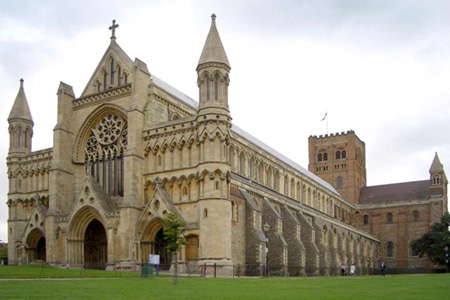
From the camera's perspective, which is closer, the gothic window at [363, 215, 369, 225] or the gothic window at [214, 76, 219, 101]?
the gothic window at [214, 76, 219, 101]

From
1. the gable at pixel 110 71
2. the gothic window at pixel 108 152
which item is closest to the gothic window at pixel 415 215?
the gothic window at pixel 108 152

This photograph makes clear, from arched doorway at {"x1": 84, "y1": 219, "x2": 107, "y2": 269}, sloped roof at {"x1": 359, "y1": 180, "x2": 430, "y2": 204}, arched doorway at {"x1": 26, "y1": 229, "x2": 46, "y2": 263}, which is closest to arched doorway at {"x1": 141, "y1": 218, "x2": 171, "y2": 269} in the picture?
arched doorway at {"x1": 84, "y1": 219, "x2": 107, "y2": 269}

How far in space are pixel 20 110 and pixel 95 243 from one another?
55.4 feet

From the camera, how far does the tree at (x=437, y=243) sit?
75.4 m

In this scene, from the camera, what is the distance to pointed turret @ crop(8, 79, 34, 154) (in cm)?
5844

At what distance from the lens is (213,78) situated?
47281 millimetres

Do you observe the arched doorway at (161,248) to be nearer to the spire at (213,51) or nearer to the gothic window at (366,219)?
the spire at (213,51)

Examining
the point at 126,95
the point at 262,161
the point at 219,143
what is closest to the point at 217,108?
the point at 219,143

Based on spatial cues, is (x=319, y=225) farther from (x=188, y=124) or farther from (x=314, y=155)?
(x=314, y=155)

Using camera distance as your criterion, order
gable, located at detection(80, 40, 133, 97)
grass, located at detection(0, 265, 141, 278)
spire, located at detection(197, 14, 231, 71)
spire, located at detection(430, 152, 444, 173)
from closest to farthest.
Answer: grass, located at detection(0, 265, 141, 278) < spire, located at detection(197, 14, 231, 71) < gable, located at detection(80, 40, 133, 97) < spire, located at detection(430, 152, 444, 173)

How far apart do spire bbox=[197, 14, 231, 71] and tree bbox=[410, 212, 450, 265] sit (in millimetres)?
44527

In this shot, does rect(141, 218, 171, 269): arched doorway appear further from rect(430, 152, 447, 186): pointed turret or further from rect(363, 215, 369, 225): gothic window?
rect(430, 152, 447, 186): pointed turret

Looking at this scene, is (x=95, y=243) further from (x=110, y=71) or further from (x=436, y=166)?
(x=436, y=166)

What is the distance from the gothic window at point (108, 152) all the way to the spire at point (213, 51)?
10561mm
